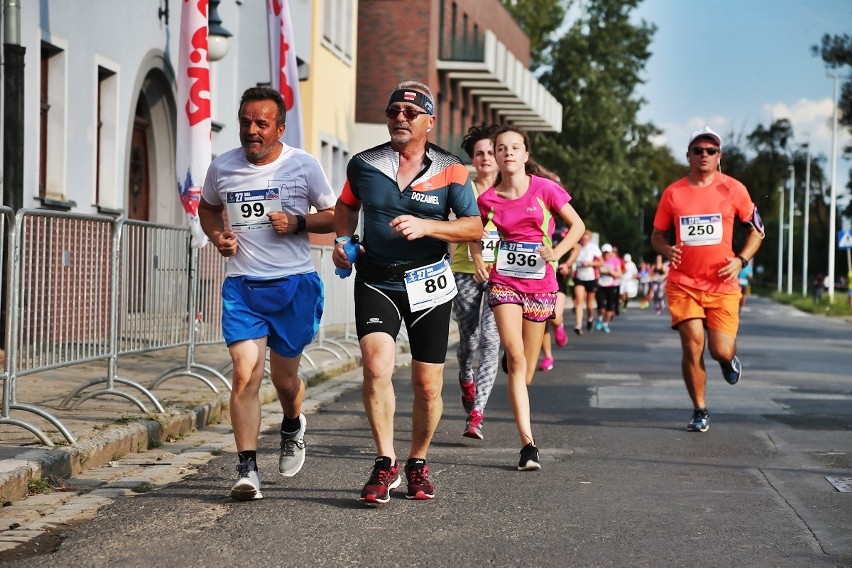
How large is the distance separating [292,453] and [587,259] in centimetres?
2041

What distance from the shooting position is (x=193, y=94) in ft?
43.2

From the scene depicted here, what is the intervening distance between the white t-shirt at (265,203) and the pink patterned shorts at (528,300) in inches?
80.2

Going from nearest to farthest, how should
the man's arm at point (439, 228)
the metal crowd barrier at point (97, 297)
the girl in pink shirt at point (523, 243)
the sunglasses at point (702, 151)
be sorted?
1. the man's arm at point (439, 228)
2. the metal crowd barrier at point (97, 297)
3. the girl in pink shirt at point (523, 243)
4. the sunglasses at point (702, 151)

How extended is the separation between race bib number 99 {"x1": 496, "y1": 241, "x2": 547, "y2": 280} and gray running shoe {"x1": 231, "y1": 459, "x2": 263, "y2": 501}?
2.68 meters

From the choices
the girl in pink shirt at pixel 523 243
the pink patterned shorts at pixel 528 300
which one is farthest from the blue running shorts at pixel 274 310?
the pink patterned shorts at pixel 528 300

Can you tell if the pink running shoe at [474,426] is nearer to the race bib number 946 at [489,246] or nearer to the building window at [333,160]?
the race bib number 946 at [489,246]

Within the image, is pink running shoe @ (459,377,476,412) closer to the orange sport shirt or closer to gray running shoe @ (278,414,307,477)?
the orange sport shirt

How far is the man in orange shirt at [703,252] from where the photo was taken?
1134cm

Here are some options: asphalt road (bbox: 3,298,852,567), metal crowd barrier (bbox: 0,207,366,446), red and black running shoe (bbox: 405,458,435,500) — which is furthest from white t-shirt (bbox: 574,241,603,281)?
red and black running shoe (bbox: 405,458,435,500)

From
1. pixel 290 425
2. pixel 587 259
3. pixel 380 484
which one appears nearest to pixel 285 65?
pixel 290 425

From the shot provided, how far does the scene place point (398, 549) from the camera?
6355 mm

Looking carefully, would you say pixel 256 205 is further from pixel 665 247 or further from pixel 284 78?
pixel 284 78

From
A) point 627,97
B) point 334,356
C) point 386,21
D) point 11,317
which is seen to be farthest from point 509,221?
point 627,97

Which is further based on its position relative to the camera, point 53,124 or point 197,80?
point 53,124
